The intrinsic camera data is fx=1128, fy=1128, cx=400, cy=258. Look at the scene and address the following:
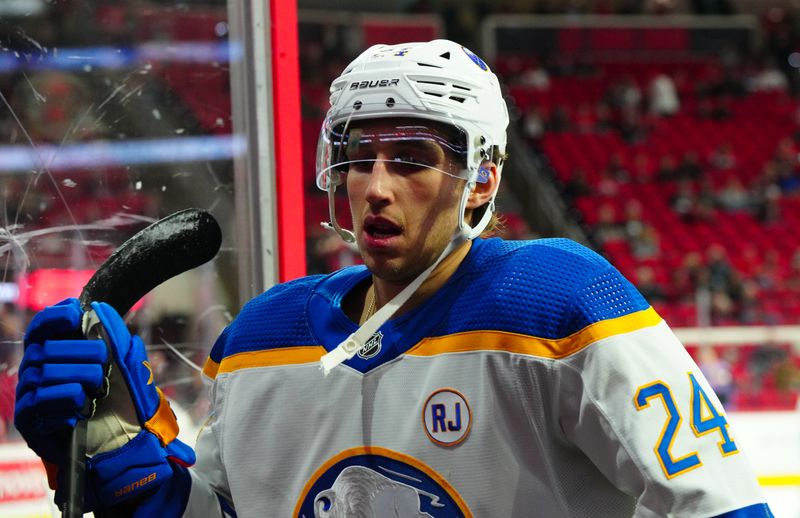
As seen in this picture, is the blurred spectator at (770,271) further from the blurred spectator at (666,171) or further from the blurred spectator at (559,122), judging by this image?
the blurred spectator at (559,122)

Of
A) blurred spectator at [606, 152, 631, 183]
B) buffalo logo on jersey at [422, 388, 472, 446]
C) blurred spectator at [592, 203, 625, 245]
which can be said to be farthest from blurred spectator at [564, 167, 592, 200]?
buffalo logo on jersey at [422, 388, 472, 446]

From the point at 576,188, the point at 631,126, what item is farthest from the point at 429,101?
the point at 631,126

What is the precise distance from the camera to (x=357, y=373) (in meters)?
1.38

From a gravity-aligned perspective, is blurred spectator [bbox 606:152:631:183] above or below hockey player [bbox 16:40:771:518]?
below

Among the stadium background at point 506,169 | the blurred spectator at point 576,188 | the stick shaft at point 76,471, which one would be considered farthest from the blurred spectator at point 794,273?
the stick shaft at point 76,471

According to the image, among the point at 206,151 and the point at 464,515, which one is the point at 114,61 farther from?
the point at 464,515

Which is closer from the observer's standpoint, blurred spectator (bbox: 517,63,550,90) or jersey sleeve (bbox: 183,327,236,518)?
jersey sleeve (bbox: 183,327,236,518)

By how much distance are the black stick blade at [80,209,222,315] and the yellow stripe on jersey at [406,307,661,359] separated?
1.16ft

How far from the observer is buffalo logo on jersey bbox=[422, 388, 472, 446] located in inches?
51.1

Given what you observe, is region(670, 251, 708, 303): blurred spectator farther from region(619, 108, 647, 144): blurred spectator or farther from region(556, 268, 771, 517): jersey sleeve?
region(556, 268, 771, 517): jersey sleeve

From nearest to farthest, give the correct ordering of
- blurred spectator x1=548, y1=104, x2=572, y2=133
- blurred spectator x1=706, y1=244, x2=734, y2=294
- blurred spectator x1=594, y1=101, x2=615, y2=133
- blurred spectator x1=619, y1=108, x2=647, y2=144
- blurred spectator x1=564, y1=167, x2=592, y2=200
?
1. blurred spectator x1=706, y1=244, x2=734, y2=294
2. blurred spectator x1=564, y1=167, x2=592, y2=200
3. blurred spectator x1=548, y1=104, x2=572, y2=133
4. blurred spectator x1=619, y1=108, x2=647, y2=144
5. blurred spectator x1=594, y1=101, x2=615, y2=133

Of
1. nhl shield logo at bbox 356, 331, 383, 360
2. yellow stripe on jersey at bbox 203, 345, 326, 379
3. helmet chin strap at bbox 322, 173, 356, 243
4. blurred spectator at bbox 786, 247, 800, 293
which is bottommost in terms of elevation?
blurred spectator at bbox 786, 247, 800, 293

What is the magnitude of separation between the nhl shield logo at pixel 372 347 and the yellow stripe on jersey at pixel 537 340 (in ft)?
0.17

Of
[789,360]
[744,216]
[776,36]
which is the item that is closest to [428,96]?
[789,360]
